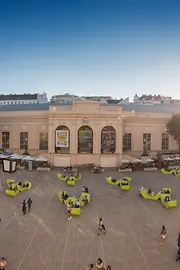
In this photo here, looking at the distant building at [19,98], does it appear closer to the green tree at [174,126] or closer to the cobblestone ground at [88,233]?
the green tree at [174,126]

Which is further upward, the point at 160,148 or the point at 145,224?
the point at 160,148

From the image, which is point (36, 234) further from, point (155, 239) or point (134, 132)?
point (134, 132)

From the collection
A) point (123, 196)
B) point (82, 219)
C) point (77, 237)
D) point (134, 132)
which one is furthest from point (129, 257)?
point (134, 132)

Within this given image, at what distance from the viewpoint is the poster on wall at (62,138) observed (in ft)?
109

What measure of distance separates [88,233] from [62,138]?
19926mm

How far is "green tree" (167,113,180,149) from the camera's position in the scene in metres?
36.2

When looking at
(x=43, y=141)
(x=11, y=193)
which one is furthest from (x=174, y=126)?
(x=11, y=193)

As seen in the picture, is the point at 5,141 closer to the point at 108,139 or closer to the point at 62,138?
the point at 62,138

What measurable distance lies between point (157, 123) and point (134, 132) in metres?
4.39

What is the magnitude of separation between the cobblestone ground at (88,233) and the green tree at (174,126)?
15560 millimetres

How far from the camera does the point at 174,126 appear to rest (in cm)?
3656

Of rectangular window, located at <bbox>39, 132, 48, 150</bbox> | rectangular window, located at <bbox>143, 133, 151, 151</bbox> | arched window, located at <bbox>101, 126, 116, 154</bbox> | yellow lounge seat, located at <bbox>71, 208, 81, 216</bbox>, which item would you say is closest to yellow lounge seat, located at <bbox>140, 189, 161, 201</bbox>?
yellow lounge seat, located at <bbox>71, 208, 81, 216</bbox>

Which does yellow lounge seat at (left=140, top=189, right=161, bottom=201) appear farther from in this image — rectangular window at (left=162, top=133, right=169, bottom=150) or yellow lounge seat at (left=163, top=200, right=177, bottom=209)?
rectangular window at (left=162, top=133, right=169, bottom=150)

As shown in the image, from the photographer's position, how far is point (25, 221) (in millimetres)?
16219
